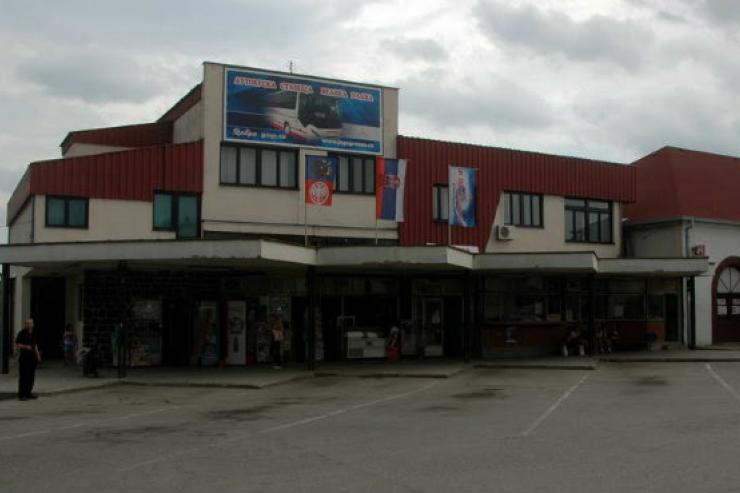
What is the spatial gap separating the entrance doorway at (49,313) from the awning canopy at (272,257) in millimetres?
7403

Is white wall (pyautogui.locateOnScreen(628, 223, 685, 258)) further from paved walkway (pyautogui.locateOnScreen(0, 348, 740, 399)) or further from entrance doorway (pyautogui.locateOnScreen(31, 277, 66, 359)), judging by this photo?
entrance doorway (pyautogui.locateOnScreen(31, 277, 66, 359))

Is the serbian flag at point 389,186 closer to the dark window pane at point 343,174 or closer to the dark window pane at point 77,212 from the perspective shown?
the dark window pane at point 343,174

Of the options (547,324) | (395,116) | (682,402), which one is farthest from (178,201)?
(682,402)

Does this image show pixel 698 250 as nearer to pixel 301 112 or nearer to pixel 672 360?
pixel 672 360

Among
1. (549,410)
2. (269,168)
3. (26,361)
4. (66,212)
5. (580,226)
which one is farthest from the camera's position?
(580,226)

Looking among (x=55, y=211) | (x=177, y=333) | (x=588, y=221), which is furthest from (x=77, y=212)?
(x=588, y=221)

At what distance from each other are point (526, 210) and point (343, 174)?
→ 26.7ft

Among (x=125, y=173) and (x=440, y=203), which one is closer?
(x=125, y=173)

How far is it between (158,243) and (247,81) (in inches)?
350

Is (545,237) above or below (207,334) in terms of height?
above

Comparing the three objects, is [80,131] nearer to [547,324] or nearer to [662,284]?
[547,324]

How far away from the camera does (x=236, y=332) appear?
29.0 meters

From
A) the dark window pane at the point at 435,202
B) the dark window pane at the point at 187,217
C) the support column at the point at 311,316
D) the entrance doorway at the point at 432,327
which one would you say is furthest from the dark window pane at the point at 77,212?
the dark window pane at the point at 435,202

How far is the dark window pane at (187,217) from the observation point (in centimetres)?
2900
